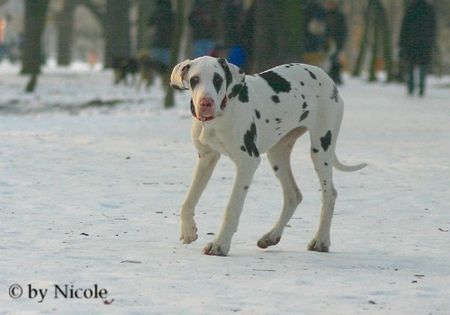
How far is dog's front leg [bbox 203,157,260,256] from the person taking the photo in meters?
8.12

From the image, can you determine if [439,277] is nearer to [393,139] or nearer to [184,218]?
[184,218]

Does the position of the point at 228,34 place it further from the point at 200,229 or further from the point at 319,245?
the point at 319,245

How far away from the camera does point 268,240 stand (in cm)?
861

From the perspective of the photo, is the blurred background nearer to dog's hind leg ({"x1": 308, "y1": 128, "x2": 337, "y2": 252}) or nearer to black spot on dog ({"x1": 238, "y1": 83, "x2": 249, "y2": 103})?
dog's hind leg ({"x1": 308, "y1": 128, "x2": 337, "y2": 252})

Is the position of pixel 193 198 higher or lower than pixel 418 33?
higher

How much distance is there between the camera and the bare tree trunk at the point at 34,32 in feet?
103

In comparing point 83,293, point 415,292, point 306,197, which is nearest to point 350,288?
point 415,292

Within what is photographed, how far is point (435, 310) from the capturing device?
21.4 feet

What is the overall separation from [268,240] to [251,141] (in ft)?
2.40

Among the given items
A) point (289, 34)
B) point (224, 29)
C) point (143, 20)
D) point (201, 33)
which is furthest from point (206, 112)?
point (143, 20)

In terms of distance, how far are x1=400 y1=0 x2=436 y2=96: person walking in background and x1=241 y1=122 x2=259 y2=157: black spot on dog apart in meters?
20.3

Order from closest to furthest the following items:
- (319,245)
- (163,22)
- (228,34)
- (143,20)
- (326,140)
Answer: (319,245), (326,140), (228,34), (163,22), (143,20)

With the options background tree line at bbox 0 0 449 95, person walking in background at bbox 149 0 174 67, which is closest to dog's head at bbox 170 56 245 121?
background tree line at bbox 0 0 449 95

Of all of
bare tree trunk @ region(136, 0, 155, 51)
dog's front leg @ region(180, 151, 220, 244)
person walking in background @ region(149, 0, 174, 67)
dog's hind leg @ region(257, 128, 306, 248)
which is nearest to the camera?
dog's front leg @ region(180, 151, 220, 244)
